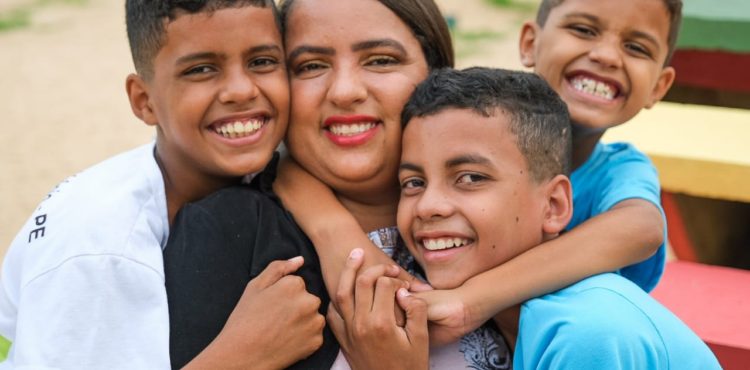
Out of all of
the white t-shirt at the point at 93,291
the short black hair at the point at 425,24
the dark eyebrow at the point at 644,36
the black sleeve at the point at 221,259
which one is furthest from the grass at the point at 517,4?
the white t-shirt at the point at 93,291

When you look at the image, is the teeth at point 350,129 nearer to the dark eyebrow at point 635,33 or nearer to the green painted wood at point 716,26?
the dark eyebrow at point 635,33

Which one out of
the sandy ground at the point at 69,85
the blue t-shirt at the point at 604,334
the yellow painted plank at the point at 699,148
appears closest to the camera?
the blue t-shirt at the point at 604,334

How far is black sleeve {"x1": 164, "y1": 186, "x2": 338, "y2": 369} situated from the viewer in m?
2.51

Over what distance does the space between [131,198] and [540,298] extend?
1214mm

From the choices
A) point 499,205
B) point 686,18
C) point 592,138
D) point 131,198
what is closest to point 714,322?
point 592,138

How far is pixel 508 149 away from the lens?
263cm

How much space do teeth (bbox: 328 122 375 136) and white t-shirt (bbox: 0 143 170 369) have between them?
0.63m

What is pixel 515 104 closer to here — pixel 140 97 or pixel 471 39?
pixel 140 97

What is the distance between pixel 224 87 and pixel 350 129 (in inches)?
15.8

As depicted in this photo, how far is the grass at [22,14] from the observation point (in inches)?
511

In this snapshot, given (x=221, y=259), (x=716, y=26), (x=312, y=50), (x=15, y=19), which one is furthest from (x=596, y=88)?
(x=15, y=19)

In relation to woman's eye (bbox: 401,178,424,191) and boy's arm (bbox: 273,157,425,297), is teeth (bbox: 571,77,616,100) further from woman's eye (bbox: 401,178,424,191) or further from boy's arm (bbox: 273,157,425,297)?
boy's arm (bbox: 273,157,425,297)

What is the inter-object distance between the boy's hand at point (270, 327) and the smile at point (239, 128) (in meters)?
0.46

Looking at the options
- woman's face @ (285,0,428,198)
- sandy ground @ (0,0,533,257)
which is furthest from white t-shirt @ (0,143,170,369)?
sandy ground @ (0,0,533,257)
